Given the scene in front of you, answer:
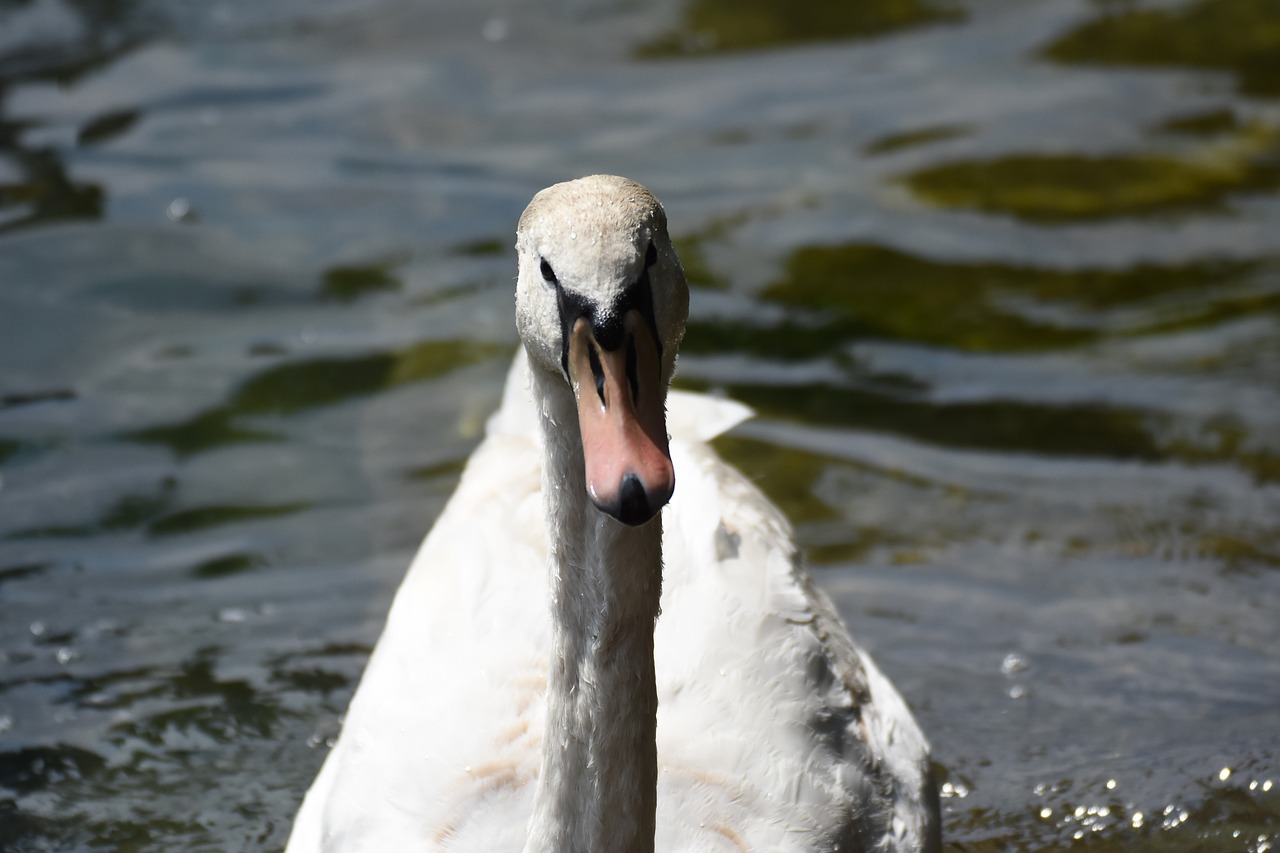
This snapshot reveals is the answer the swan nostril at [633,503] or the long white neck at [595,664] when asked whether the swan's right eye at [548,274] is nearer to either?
the long white neck at [595,664]

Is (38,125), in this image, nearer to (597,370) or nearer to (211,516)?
(211,516)

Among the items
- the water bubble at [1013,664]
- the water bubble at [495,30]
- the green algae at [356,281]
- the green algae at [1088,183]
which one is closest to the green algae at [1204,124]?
the green algae at [1088,183]

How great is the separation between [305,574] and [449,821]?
2.32 m

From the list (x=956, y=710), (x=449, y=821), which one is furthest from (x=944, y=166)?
(x=449, y=821)

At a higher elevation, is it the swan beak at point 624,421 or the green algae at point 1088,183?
the swan beak at point 624,421

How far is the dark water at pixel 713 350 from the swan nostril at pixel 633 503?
2.23 m

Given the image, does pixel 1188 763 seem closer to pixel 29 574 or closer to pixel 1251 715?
pixel 1251 715

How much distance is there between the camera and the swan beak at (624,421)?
248 centimetres

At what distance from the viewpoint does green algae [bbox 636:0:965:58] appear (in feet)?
32.6

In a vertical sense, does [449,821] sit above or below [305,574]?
above

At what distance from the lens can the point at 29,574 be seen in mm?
5559

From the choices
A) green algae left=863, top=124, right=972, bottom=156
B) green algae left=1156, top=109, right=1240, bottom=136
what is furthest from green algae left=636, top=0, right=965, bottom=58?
green algae left=1156, top=109, right=1240, bottom=136

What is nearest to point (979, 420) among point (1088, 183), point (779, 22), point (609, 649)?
point (1088, 183)

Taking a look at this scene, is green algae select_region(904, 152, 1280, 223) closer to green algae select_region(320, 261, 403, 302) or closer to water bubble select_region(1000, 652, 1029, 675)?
green algae select_region(320, 261, 403, 302)
